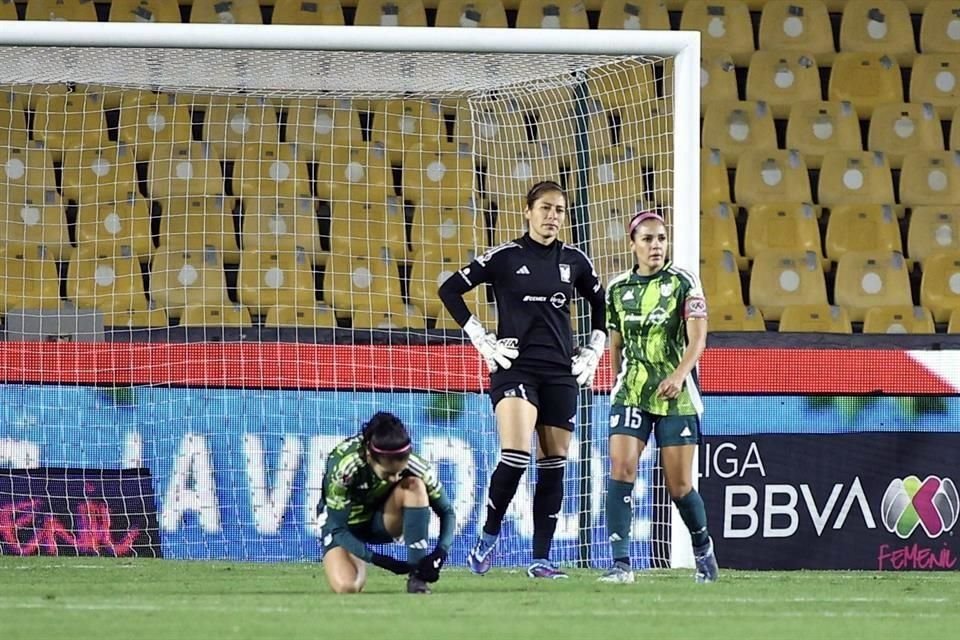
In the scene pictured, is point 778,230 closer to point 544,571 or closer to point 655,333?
point 655,333

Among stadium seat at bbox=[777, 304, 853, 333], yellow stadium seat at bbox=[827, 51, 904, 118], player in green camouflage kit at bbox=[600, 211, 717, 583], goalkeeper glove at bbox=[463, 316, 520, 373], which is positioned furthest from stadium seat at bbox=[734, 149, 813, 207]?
goalkeeper glove at bbox=[463, 316, 520, 373]

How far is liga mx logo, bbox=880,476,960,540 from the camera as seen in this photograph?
368 inches

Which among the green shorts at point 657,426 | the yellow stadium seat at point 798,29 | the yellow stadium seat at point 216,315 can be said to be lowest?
the green shorts at point 657,426

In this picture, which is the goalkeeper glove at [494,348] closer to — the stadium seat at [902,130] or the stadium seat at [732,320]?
the stadium seat at [732,320]

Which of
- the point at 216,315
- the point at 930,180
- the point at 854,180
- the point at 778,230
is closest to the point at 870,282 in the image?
the point at 778,230

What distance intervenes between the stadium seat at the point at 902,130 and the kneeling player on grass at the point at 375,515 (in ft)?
24.6

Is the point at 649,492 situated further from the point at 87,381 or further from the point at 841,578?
the point at 87,381

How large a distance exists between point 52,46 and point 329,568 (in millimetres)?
3278

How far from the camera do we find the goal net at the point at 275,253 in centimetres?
903

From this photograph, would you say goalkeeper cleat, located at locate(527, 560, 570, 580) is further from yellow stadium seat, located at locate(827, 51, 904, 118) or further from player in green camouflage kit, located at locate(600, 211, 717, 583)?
yellow stadium seat, located at locate(827, 51, 904, 118)

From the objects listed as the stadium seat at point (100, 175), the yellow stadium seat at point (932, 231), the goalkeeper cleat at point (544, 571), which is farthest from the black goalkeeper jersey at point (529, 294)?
the yellow stadium seat at point (932, 231)

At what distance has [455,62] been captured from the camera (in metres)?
8.84

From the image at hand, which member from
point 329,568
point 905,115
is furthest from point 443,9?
point 329,568

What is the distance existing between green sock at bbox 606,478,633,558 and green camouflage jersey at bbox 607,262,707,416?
37cm
